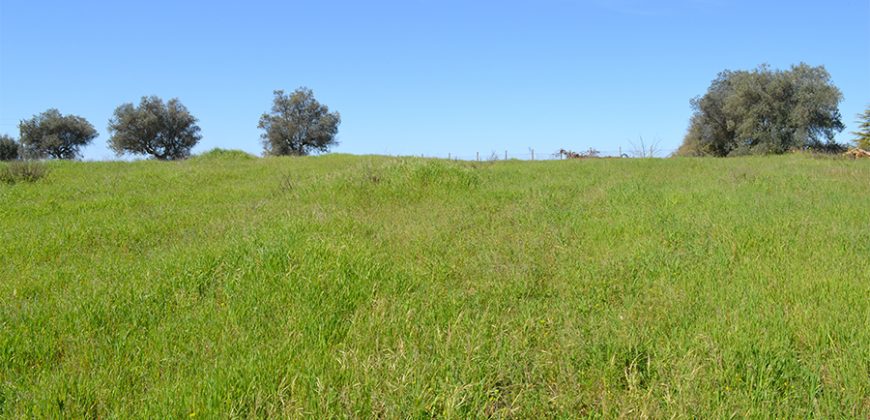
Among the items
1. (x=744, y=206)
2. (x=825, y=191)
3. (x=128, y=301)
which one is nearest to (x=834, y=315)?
(x=744, y=206)

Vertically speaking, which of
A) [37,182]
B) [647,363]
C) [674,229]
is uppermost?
[37,182]

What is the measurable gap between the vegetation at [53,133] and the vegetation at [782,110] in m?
51.2

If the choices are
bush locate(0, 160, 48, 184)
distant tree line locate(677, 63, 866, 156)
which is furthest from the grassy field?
distant tree line locate(677, 63, 866, 156)

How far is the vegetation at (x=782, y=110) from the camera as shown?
111 feet

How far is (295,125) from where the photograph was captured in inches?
1831

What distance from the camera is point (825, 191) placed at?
10.2 m

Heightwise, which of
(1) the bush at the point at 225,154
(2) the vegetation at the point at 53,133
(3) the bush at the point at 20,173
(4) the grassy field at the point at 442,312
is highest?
(2) the vegetation at the point at 53,133

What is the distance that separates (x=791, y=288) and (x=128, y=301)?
6.04m

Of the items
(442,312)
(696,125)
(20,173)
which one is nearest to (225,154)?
(20,173)

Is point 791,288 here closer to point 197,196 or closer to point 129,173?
point 197,196

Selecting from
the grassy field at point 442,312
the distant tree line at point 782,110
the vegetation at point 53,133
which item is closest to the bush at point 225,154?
the grassy field at point 442,312

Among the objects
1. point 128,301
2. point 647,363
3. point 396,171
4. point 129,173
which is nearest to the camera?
point 647,363

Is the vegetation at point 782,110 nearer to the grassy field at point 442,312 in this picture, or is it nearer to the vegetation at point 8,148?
the grassy field at point 442,312

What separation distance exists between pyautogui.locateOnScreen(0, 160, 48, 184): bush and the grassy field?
4757 millimetres
